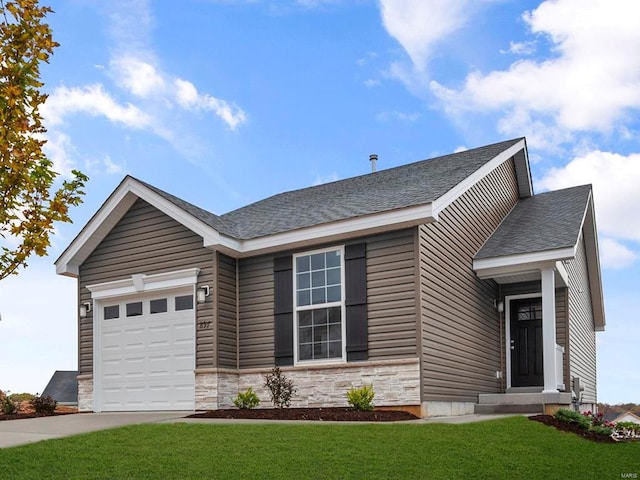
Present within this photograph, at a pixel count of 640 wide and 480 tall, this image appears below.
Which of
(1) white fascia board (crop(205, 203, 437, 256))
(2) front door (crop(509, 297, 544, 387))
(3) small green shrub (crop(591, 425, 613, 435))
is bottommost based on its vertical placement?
(3) small green shrub (crop(591, 425, 613, 435))

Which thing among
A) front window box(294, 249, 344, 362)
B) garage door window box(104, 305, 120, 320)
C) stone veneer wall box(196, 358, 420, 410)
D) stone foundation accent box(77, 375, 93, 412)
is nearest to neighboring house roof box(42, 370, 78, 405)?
stone foundation accent box(77, 375, 93, 412)

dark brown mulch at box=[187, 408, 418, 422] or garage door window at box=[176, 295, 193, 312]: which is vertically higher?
garage door window at box=[176, 295, 193, 312]

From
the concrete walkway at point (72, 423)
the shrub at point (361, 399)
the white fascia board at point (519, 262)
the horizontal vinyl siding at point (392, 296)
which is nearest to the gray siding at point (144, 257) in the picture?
the concrete walkway at point (72, 423)

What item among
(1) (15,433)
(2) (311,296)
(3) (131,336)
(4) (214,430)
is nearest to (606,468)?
(4) (214,430)

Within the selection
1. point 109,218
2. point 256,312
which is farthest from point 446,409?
point 109,218

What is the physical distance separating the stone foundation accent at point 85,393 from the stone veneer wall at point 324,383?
3.20 metres

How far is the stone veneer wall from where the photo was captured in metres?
12.2

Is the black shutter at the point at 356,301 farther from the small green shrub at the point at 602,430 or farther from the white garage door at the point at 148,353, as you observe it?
the small green shrub at the point at 602,430

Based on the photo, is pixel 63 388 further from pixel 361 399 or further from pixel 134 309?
pixel 361 399

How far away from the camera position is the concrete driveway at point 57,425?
32.5 ft

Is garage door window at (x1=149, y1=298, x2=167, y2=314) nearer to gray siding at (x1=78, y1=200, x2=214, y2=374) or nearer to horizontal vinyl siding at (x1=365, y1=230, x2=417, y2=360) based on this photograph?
gray siding at (x1=78, y1=200, x2=214, y2=374)

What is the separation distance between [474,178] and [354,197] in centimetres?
250

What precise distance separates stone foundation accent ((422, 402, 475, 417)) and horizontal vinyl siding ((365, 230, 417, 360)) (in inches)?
37.7

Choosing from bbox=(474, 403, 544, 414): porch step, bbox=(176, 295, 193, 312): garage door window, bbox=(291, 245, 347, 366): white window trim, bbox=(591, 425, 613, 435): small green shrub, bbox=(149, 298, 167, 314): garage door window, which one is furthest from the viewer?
bbox=(149, 298, 167, 314): garage door window
